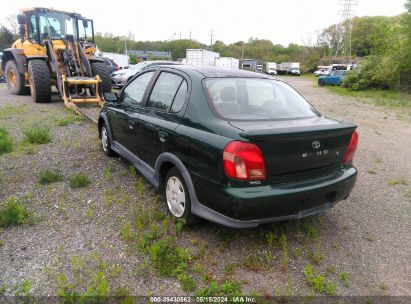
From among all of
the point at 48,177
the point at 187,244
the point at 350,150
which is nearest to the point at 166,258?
the point at 187,244

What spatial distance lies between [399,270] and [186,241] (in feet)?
6.60

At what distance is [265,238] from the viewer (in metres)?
3.33

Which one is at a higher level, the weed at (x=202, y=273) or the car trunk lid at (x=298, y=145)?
the car trunk lid at (x=298, y=145)

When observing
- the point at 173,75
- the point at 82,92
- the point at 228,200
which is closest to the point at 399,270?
the point at 228,200

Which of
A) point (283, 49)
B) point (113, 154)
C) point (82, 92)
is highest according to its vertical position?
point (283, 49)

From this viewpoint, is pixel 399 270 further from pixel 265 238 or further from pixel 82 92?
pixel 82 92

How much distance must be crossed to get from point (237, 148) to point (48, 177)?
3036mm

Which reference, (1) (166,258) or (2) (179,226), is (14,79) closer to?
(2) (179,226)

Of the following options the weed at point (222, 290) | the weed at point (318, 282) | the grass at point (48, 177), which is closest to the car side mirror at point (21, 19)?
the grass at point (48, 177)

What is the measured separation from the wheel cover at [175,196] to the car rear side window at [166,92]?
2.55 ft

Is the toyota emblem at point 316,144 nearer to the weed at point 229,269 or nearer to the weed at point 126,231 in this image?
the weed at point 229,269

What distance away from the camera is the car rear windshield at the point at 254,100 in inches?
128

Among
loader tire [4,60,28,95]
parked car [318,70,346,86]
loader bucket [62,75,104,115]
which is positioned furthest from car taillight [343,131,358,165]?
parked car [318,70,346,86]

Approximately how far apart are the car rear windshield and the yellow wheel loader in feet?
23.2
